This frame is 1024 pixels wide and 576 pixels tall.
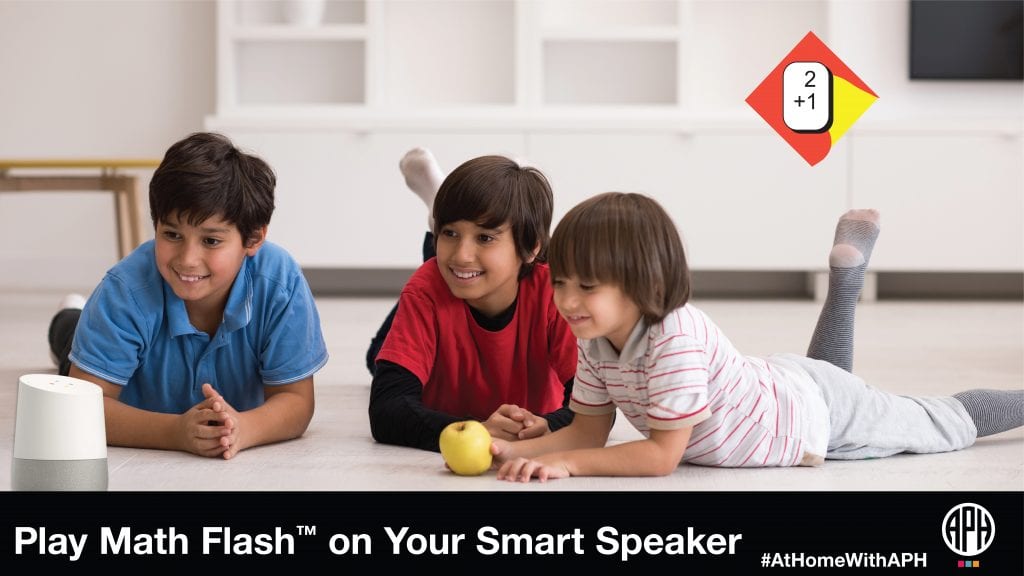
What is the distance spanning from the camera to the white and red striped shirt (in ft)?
4.19

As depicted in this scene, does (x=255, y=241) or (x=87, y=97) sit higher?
(x=87, y=97)

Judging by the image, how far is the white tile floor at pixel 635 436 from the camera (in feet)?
4.33

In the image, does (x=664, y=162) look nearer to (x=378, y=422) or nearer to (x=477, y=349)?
(x=477, y=349)

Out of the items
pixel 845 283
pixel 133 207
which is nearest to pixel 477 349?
pixel 845 283

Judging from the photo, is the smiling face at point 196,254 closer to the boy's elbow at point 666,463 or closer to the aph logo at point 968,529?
the boy's elbow at point 666,463

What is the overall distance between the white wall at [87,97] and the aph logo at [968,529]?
387cm

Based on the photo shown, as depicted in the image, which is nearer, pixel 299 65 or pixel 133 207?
pixel 133 207

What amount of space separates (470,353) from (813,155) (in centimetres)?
229

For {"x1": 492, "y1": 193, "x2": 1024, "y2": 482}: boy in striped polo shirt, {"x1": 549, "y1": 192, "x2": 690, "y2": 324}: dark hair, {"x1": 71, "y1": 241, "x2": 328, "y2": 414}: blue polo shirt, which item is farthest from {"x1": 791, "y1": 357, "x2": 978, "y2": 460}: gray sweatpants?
{"x1": 71, "y1": 241, "x2": 328, "y2": 414}: blue polo shirt

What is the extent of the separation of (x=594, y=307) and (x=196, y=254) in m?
0.53

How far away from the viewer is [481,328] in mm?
1618

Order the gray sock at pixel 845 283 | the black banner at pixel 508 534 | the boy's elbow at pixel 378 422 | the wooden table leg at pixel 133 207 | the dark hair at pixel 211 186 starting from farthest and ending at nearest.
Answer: the wooden table leg at pixel 133 207 → the gray sock at pixel 845 283 → the boy's elbow at pixel 378 422 → the dark hair at pixel 211 186 → the black banner at pixel 508 534

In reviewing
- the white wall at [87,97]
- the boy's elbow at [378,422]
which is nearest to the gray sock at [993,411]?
the boy's elbow at [378,422]

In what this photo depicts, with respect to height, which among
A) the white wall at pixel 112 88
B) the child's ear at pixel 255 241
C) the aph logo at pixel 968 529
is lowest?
the aph logo at pixel 968 529
